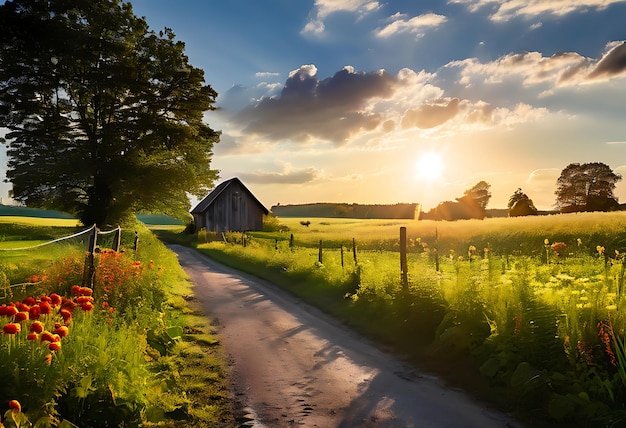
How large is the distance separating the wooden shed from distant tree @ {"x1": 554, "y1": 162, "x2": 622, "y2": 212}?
47.8 metres

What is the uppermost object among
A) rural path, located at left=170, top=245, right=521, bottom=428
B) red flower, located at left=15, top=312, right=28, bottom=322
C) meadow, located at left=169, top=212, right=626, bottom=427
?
red flower, located at left=15, top=312, right=28, bottom=322

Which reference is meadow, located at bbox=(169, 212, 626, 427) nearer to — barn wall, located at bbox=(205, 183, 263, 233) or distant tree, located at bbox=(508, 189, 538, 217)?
barn wall, located at bbox=(205, 183, 263, 233)

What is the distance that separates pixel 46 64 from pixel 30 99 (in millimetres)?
2433

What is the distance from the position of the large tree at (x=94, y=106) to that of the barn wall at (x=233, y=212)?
23.5 m

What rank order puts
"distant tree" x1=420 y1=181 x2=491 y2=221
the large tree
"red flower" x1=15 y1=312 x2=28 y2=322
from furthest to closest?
"distant tree" x1=420 y1=181 x2=491 y2=221 → the large tree → "red flower" x1=15 y1=312 x2=28 y2=322

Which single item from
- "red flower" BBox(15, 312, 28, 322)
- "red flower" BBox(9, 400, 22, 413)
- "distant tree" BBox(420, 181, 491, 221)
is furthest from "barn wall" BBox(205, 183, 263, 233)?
"red flower" BBox(9, 400, 22, 413)

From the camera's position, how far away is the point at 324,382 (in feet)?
26.9

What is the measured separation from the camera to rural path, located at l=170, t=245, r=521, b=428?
22.0 feet

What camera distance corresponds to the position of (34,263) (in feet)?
41.7

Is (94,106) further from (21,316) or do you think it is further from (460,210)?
(460,210)

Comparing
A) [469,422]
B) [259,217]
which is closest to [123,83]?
[469,422]

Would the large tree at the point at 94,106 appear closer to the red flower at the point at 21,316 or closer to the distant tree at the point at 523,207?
the red flower at the point at 21,316

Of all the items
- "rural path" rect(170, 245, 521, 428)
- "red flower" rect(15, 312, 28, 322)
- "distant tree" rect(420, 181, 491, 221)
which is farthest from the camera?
"distant tree" rect(420, 181, 491, 221)

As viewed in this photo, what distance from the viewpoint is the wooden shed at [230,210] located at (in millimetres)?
55625
